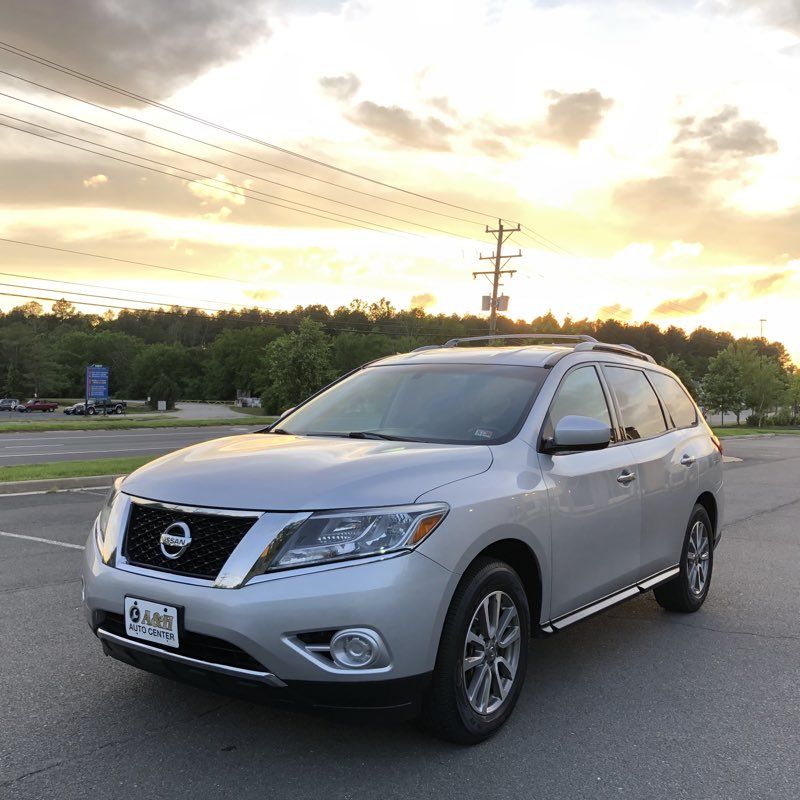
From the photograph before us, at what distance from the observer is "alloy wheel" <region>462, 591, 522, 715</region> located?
334 centimetres

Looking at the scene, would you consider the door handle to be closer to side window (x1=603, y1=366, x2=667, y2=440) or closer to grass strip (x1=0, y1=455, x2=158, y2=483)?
side window (x1=603, y1=366, x2=667, y2=440)

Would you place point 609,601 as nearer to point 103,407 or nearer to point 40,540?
point 40,540

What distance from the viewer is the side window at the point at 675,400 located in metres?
5.65

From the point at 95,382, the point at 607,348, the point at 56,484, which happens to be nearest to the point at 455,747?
the point at 607,348

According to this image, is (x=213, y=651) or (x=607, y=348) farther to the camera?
(x=607, y=348)

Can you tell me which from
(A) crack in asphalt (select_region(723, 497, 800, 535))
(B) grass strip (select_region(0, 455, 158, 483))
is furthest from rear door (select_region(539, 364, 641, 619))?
(B) grass strip (select_region(0, 455, 158, 483))

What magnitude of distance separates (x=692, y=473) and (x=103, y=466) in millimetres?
11508

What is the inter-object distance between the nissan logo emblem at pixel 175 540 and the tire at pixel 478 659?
43.1 inches

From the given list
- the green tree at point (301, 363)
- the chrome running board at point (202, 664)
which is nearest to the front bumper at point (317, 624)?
the chrome running board at point (202, 664)

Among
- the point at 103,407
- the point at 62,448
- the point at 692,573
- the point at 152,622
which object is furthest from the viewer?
the point at 103,407

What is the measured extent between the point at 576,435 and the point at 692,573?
242 cm

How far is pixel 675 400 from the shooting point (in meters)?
5.88

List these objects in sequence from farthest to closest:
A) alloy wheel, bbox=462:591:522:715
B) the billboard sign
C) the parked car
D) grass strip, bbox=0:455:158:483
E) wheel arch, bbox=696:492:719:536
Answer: the parked car, the billboard sign, grass strip, bbox=0:455:158:483, wheel arch, bbox=696:492:719:536, alloy wheel, bbox=462:591:522:715

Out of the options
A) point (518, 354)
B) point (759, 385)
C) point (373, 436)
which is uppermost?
point (759, 385)
